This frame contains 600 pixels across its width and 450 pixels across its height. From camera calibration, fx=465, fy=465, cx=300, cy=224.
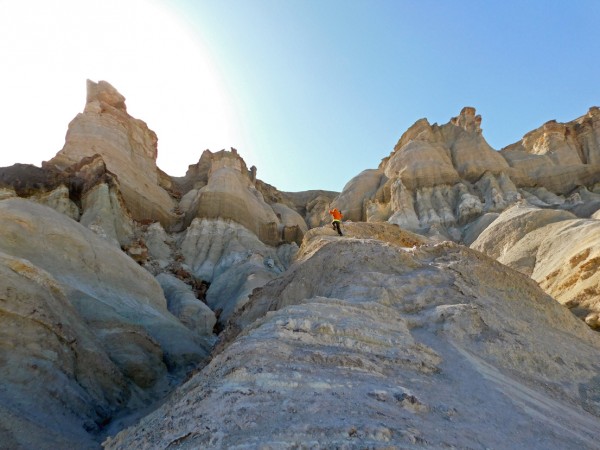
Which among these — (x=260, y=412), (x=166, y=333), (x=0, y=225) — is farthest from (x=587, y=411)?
(x=0, y=225)

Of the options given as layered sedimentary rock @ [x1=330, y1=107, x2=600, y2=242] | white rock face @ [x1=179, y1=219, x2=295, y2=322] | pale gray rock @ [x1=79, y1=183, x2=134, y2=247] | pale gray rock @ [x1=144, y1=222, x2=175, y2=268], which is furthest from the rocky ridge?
layered sedimentary rock @ [x1=330, y1=107, x2=600, y2=242]

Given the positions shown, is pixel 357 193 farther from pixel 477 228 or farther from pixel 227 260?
pixel 227 260

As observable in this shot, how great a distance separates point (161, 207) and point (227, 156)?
17.5 metres

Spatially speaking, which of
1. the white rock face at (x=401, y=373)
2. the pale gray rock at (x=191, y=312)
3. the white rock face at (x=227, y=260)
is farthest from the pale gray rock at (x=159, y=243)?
the white rock face at (x=401, y=373)

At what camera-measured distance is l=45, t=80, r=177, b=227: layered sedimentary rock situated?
122 feet

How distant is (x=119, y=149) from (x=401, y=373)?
133ft

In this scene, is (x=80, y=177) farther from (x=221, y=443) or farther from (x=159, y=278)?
(x=221, y=443)

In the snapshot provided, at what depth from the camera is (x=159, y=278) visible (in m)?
25.9

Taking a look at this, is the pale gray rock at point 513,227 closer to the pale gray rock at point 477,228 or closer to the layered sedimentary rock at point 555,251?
the layered sedimentary rock at point 555,251

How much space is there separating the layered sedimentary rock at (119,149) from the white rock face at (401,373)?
31.6 meters

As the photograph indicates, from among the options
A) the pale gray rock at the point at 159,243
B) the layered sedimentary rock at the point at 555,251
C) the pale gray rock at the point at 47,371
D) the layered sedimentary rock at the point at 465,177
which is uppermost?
the layered sedimentary rock at the point at 465,177

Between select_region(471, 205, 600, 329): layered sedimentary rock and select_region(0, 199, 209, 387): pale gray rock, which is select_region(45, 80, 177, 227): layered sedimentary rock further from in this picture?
select_region(471, 205, 600, 329): layered sedimentary rock

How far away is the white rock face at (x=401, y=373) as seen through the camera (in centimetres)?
341

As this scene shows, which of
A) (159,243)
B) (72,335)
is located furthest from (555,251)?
(159,243)
